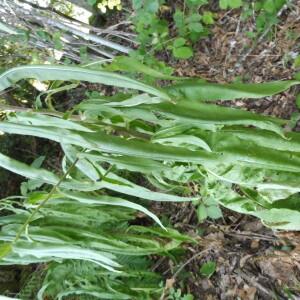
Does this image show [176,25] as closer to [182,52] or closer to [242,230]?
[182,52]

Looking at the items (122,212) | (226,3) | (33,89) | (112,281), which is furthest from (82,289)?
(33,89)

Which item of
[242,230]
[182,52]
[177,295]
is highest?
[182,52]

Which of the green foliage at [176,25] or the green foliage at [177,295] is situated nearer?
the green foliage at [177,295]

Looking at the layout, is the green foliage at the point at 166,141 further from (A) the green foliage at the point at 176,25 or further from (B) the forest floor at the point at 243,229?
(A) the green foliage at the point at 176,25

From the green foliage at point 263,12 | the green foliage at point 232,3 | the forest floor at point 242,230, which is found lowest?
the forest floor at point 242,230

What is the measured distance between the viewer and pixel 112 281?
1897mm

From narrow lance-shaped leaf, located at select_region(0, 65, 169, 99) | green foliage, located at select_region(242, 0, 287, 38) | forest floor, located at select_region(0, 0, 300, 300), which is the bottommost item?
forest floor, located at select_region(0, 0, 300, 300)

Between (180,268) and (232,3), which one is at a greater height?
(232,3)

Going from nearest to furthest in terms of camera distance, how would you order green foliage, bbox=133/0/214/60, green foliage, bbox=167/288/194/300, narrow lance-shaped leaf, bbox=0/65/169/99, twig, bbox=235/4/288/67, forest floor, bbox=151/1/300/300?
narrow lance-shaped leaf, bbox=0/65/169/99 → forest floor, bbox=151/1/300/300 → green foliage, bbox=167/288/194/300 → twig, bbox=235/4/288/67 → green foliage, bbox=133/0/214/60

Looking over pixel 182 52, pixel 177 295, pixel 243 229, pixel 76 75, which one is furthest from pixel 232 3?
pixel 177 295

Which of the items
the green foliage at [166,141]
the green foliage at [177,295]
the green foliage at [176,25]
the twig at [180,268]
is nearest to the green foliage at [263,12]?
the green foliage at [176,25]

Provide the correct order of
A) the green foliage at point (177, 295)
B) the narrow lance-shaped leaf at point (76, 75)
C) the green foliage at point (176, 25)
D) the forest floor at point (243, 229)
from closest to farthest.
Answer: the narrow lance-shaped leaf at point (76, 75) < the forest floor at point (243, 229) < the green foliage at point (177, 295) < the green foliage at point (176, 25)

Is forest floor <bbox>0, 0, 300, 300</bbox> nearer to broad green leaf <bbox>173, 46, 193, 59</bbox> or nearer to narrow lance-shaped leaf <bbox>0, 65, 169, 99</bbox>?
broad green leaf <bbox>173, 46, 193, 59</bbox>

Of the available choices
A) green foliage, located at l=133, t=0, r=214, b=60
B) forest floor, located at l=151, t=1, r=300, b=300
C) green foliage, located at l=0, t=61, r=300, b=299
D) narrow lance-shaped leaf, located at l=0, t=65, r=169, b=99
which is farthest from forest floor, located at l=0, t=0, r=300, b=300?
narrow lance-shaped leaf, located at l=0, t=65, r=169, b=99
